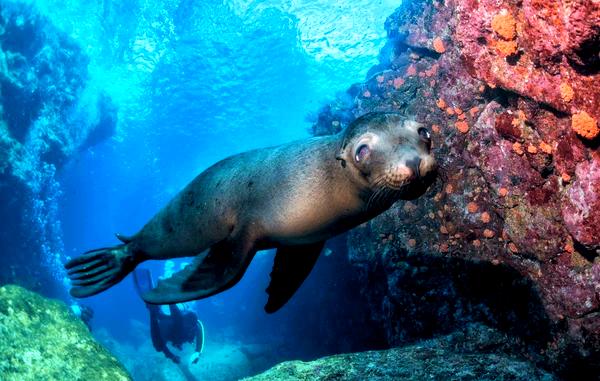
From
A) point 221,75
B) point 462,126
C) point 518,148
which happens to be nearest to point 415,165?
point 518,148

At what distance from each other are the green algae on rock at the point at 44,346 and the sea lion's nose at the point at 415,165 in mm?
5666

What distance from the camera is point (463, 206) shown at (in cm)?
495

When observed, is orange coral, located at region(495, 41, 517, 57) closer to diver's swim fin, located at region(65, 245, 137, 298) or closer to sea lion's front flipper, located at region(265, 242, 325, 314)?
sea lion's front flipper, located at region(265, 242, 325, 314)

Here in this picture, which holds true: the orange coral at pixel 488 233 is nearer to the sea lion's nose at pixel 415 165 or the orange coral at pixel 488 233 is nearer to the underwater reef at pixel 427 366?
the underwater reef at pixel 427 366

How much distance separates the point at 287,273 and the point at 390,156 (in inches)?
66.2

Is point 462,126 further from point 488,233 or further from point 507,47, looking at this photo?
point 507,47

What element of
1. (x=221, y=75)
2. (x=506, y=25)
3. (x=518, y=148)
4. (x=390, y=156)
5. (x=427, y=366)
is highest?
(x=221, y=75)

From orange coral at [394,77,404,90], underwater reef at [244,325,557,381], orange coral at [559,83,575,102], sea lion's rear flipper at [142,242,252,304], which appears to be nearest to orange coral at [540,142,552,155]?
orange coral at [559,83,575,102]

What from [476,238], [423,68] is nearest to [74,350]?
[476,238]

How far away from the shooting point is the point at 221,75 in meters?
26.5

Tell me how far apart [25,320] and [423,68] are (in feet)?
27.1

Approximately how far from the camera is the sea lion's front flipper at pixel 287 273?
3236 millimetres

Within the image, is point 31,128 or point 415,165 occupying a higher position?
point 31,128

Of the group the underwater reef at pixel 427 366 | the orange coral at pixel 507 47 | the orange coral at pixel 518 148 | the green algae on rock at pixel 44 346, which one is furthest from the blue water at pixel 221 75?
the orange coral at pixel 507 47
